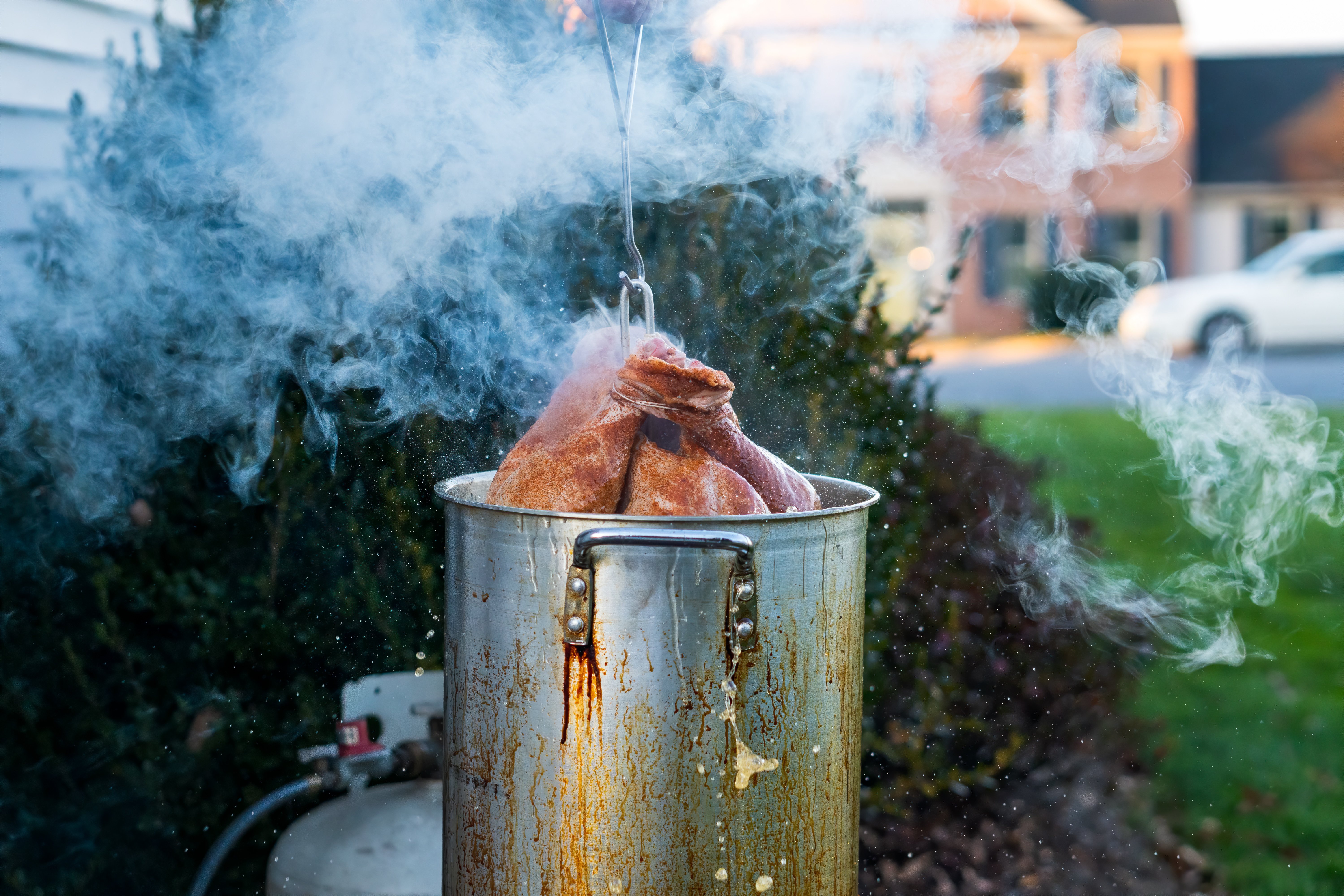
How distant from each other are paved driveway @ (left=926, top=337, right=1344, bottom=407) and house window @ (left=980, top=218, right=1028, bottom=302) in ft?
8.13

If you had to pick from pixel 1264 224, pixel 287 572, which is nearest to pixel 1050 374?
pixel 1264 224

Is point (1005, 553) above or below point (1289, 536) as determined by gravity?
above

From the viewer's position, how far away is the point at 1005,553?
3988mm

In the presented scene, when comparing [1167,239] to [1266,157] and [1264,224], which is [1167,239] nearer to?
[1264,224]

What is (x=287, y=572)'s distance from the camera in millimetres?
3158

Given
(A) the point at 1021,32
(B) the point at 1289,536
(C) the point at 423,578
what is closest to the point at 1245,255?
(A) the point at 1021,32

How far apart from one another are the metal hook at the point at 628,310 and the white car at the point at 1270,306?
14.4 m

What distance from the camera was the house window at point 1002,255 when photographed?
2255 cm

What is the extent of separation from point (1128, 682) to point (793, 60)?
8.10ft

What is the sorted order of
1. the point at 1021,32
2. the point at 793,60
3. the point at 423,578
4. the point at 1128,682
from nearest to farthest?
the point at 423,578 → the point at 793,60 → the point at 1128,682 → the point at 1021,32

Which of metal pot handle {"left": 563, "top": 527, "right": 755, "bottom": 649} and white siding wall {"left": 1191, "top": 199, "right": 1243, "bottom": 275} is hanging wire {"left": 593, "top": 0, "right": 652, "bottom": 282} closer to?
metal pot handle {"left": 563, "top": 527, "right": 755, "bottom": 649}

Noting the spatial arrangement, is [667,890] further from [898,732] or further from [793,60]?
[793,60]

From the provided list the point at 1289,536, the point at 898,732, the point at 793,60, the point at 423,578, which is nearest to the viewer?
the point at 423,578

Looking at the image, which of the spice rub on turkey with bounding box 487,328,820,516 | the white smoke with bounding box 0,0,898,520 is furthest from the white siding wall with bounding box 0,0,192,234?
the spice rub on turkey with bounding box 487,328,820,516
